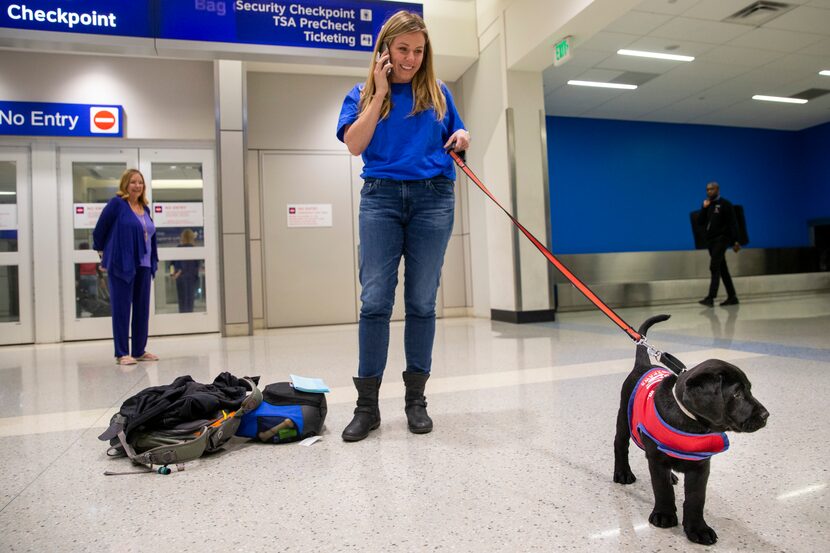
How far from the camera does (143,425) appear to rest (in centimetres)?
176

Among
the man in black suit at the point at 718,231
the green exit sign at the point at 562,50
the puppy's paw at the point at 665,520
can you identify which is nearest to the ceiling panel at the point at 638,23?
the green exit sign at the point at 562,50

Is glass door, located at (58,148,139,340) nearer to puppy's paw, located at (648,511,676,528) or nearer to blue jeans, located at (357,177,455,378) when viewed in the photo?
blue jeans, located at (357,177,455,378)

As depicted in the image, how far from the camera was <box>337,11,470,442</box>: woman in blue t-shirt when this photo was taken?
1905mm

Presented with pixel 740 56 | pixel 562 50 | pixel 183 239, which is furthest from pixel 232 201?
pixel 740 56

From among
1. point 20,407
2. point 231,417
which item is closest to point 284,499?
point 231,417

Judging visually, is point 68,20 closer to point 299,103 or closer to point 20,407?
point 20,407

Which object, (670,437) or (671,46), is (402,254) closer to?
(670,437)

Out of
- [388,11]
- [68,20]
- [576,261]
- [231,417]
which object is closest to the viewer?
[231,417]

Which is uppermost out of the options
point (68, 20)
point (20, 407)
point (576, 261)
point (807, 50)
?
point (807, 50)

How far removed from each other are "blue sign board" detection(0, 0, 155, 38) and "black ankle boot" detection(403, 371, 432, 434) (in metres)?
3.04

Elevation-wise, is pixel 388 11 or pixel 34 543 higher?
pixel 388 11

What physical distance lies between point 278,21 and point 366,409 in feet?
10.0

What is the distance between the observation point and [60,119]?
6262 millimetres

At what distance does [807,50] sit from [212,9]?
25.9ft
